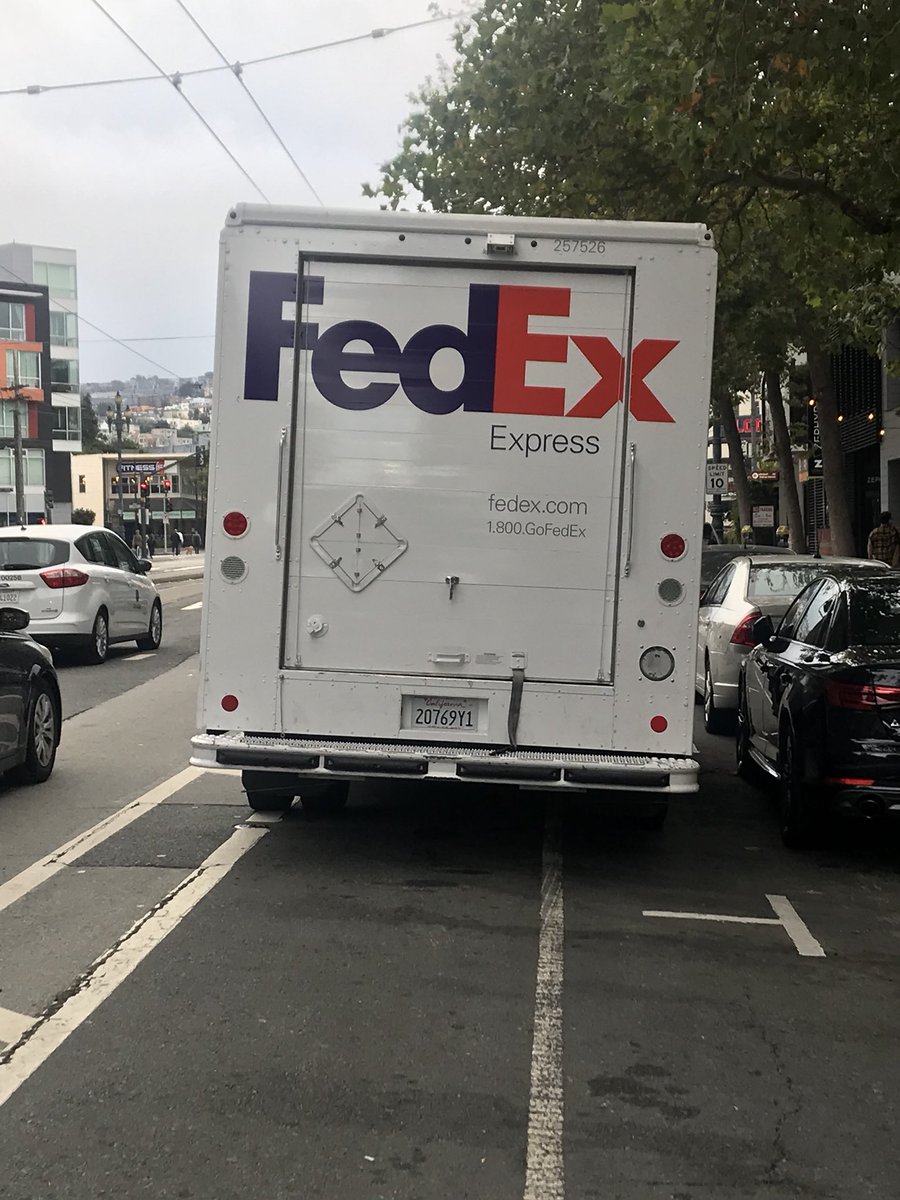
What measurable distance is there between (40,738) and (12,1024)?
4986 millimetres

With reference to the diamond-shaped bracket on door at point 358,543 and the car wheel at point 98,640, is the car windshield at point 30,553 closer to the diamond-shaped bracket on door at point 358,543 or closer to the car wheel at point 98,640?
the car wheel at point 98,640

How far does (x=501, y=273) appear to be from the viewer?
683cm

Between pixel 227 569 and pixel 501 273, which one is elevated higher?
pixel 501 273

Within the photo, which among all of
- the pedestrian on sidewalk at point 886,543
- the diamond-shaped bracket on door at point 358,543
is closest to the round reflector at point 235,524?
the diamond-shaped bracket on door at point 358,543

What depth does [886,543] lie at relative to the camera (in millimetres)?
22078

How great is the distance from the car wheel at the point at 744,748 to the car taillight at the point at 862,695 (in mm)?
2454

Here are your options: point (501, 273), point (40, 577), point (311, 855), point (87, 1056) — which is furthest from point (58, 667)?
point (87, 1056)

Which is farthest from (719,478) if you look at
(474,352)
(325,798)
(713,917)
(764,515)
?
(713,917)

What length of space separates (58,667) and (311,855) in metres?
9.92

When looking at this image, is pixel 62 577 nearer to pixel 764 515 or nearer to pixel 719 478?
pixel 719 478

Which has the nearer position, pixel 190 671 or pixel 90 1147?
pixel 90 1147

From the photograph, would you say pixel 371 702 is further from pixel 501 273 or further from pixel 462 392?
pixel 501 273

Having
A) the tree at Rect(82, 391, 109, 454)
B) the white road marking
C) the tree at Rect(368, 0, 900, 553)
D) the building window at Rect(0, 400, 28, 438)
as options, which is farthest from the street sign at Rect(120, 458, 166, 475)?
the white road marking

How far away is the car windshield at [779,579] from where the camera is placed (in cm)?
1175
